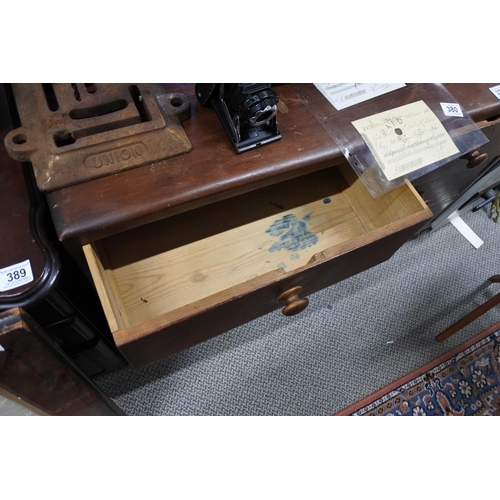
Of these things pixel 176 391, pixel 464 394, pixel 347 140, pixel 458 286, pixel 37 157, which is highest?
pixel 347 140

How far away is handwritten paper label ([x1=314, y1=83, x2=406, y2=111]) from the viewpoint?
25.5 inches

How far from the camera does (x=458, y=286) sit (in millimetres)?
1242

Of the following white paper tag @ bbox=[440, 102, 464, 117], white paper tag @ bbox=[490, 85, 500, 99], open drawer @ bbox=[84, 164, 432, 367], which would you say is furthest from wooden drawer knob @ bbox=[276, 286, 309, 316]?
white paper tag @ bbox=[490, 85, 500, 99]

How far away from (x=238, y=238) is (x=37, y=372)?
0.41 m

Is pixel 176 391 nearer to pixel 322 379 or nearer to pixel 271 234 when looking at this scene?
pixel 322 379

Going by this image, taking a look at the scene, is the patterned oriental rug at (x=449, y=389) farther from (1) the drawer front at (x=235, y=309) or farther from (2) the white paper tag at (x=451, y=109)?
(2) the white paper tag at (x=451, y=109)

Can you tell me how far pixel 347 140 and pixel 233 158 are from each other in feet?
0.64

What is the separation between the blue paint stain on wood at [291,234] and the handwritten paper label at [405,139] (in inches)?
8.2

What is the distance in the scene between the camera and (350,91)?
0.66m

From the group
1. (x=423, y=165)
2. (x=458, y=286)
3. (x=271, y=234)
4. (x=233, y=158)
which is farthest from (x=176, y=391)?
(x=458, y=286)

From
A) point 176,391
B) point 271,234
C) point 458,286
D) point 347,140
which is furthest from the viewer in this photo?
point 458,286

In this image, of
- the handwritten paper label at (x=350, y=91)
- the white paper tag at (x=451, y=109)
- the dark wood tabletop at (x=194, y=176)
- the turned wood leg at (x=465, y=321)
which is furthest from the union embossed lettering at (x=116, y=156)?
the turned wood leg at (x=465, y=321)

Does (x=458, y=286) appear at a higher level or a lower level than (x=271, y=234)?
lower

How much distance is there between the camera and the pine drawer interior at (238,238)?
2.19 feet
